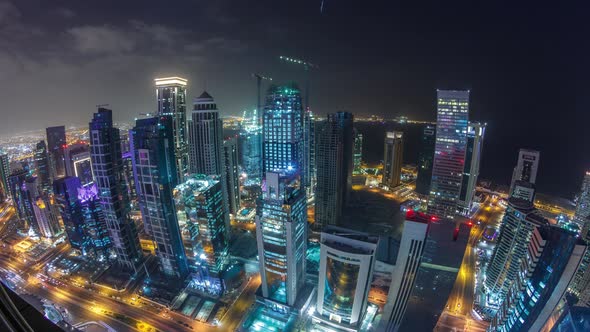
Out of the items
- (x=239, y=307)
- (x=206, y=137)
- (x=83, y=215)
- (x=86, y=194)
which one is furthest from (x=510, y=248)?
(x=83, y=215)

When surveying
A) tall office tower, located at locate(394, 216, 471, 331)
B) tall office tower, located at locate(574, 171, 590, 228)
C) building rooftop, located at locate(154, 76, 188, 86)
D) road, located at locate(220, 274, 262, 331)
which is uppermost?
building rooftop, located at locate(154, 76, 188, 86)

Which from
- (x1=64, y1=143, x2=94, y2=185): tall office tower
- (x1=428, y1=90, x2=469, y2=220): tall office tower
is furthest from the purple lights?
(x1=428, y1=90, x2=469, y2=220): tall office tower

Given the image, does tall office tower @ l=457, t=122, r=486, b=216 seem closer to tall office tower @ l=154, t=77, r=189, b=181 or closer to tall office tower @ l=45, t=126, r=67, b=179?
tall office tower @ l=154, t=77, r=189, b=181

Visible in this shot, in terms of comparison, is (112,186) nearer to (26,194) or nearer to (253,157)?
(26,194)

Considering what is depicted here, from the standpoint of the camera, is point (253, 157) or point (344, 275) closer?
point (344, 275)

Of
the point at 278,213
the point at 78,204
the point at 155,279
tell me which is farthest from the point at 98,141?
the point at 278,213
